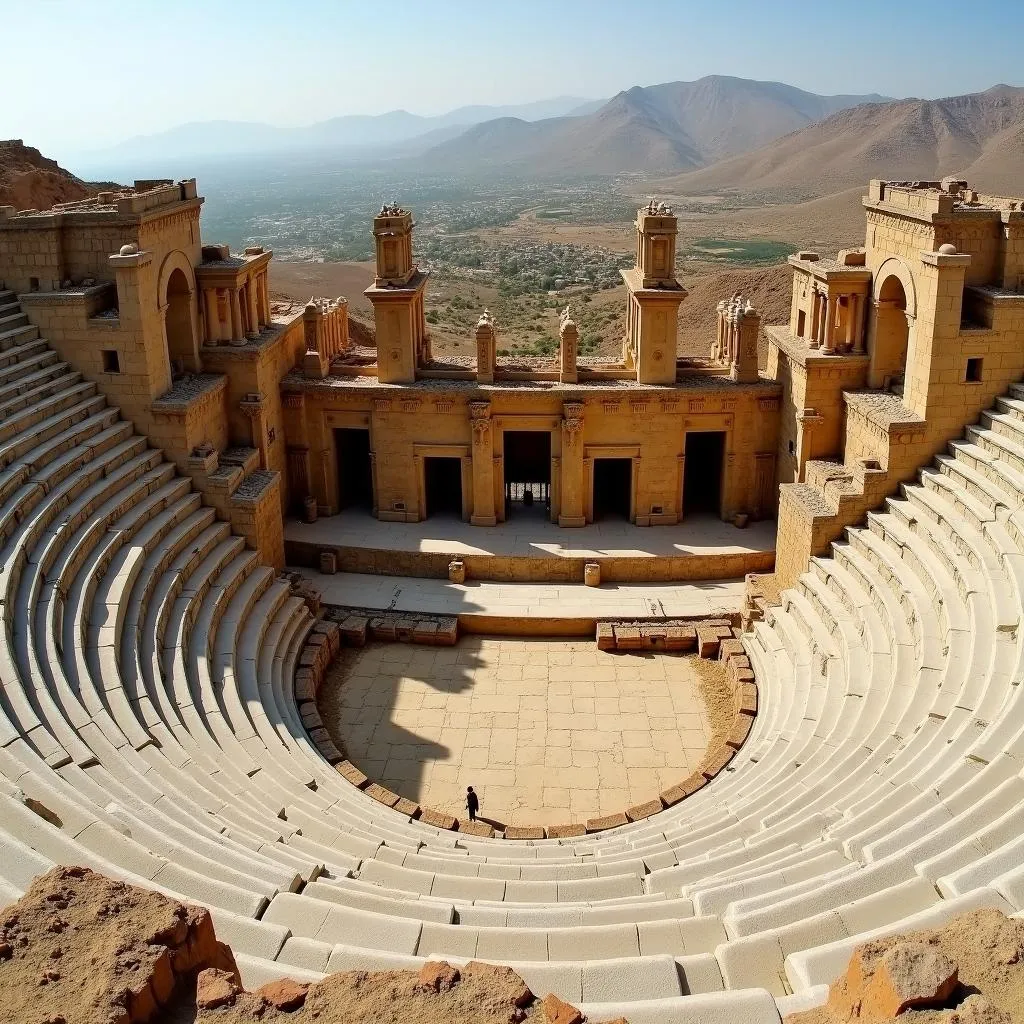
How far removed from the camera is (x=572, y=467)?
21172 millimetres

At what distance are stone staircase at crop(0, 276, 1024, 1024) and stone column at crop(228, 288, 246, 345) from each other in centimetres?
293

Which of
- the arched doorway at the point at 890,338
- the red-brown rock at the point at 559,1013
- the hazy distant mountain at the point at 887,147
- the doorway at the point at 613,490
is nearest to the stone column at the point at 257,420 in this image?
the doorway at the point at 613,490

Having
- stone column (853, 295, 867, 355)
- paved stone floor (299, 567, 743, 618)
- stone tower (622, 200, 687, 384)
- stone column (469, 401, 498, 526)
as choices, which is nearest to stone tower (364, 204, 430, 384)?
stone column (469, 401, 498, 526)

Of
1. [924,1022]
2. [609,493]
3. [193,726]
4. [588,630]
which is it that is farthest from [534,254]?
[924,1022]

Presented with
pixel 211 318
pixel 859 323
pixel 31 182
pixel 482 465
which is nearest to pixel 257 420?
pixel 211 318

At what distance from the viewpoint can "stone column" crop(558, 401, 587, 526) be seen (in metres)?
20.7

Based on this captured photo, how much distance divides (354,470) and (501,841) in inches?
518

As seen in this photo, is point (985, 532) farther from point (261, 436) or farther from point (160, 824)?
point (261, 436)

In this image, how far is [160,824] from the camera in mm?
9320

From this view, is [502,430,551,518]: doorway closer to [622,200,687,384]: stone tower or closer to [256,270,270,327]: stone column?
[622,200,687,384]: stone tower

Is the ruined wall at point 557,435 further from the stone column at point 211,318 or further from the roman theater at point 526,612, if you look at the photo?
the stone column at point 211,318

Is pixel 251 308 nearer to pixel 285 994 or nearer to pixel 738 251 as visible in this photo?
pixel 285 994

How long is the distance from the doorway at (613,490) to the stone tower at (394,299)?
17.7ft

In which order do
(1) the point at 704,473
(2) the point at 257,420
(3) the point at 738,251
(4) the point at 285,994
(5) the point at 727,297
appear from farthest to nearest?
(3) the point at 738,251, (5) the point at 727,297, (1) the point at 704,473, (2) the point at 257,420, (4) the point at 285,994
